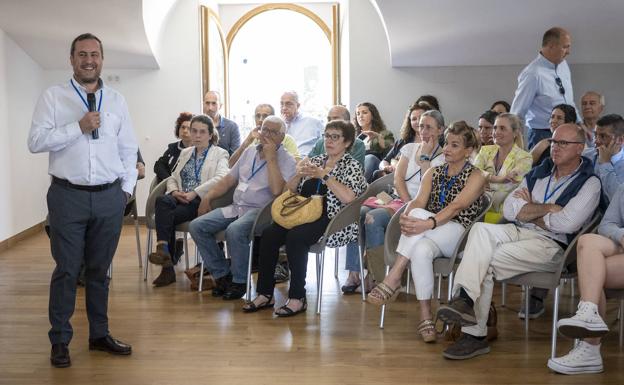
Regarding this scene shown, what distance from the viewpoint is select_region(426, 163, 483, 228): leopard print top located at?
445cm

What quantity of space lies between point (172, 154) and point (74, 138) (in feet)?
8.75

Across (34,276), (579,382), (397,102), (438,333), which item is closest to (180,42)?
(397,102)

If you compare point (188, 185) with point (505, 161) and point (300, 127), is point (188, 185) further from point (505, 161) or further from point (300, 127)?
point (505, 161)

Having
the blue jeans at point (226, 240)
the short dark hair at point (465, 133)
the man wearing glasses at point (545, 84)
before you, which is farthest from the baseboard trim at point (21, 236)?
the man wearing glasses at point (545, 84)

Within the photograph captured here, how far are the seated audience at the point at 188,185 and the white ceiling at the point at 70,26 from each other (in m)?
1.87

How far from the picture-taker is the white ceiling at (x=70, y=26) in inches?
274

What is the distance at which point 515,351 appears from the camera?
4.11 m

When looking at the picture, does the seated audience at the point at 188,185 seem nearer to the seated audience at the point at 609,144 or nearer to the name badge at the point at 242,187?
the name badge at the point at 242,187

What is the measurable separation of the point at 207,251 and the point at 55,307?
1.60 m

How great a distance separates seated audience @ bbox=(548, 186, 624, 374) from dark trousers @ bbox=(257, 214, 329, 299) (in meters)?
1.62

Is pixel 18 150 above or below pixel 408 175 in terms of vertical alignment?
above

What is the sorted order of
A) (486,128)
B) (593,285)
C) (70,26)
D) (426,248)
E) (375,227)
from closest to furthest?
(593,285) → (426,248) → (375,227) → (486,128) → (70,26)

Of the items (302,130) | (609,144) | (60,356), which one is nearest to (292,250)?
(60,356)

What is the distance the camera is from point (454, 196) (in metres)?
4.45
